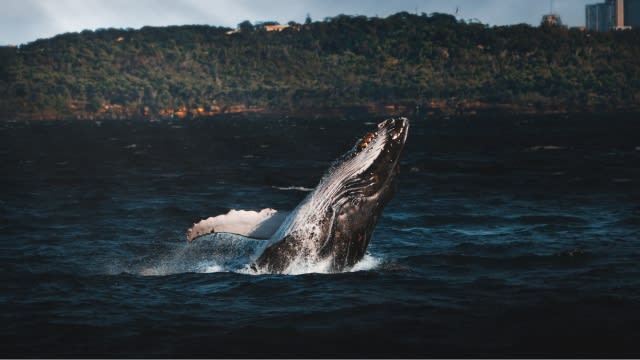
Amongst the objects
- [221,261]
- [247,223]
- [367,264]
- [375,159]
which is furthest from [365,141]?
[221,261]

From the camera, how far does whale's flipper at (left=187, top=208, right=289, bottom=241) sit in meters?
15.6

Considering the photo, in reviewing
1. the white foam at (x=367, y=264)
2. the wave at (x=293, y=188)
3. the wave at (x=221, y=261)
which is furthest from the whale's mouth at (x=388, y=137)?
the wave at (x=293, y=188)

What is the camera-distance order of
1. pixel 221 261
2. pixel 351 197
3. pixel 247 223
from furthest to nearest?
pixel 221 261 < pixel 247 223 < pixel 351 197

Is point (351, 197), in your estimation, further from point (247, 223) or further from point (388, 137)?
point (247, 223)

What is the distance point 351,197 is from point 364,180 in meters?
0.36

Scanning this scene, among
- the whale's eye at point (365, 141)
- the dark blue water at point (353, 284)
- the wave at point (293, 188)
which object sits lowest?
the wave at point (293, 188)

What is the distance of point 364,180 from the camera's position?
14.8 meters

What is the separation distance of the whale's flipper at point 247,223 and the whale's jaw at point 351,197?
0.25 metres

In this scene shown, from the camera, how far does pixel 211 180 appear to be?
152 feet

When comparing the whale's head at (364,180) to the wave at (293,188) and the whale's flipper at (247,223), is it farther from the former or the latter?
Answer: the wave at (293,188)

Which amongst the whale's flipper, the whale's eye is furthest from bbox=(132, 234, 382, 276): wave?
the whale's eye

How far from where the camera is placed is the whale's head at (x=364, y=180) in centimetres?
1477

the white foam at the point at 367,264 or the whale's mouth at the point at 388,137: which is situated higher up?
the whale's mouth at the point at 388,137

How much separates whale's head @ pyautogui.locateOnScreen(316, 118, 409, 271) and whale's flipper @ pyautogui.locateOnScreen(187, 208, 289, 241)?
3.74 ft
